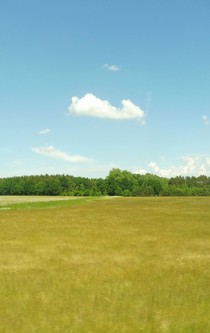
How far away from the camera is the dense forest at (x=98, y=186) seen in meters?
163

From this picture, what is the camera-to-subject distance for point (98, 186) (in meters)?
174

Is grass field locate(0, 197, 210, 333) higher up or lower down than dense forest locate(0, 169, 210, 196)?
lower down

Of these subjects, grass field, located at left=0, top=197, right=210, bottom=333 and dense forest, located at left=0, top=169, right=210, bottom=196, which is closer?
grass field, located at left=0, top=197, right=210, bottom=333

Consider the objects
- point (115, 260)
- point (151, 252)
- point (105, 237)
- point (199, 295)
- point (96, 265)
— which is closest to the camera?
point (199, 295)

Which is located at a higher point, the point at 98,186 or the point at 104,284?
the point at 98,186

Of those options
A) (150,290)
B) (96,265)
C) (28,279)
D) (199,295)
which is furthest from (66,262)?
(199,295)

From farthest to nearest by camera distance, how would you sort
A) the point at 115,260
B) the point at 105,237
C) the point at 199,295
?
1. the point at 105,237
2. the point at 115,260
3. the point at 199,295

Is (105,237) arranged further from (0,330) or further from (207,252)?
(0,330)

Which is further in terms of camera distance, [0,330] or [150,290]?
[150,290]

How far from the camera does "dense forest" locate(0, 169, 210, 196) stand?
16262cm

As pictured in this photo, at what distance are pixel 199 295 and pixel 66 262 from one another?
270 inches

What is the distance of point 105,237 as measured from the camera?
25672 mm

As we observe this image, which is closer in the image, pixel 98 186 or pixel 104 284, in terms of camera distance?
pixel 104 284

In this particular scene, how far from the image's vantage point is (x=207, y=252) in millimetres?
20219
